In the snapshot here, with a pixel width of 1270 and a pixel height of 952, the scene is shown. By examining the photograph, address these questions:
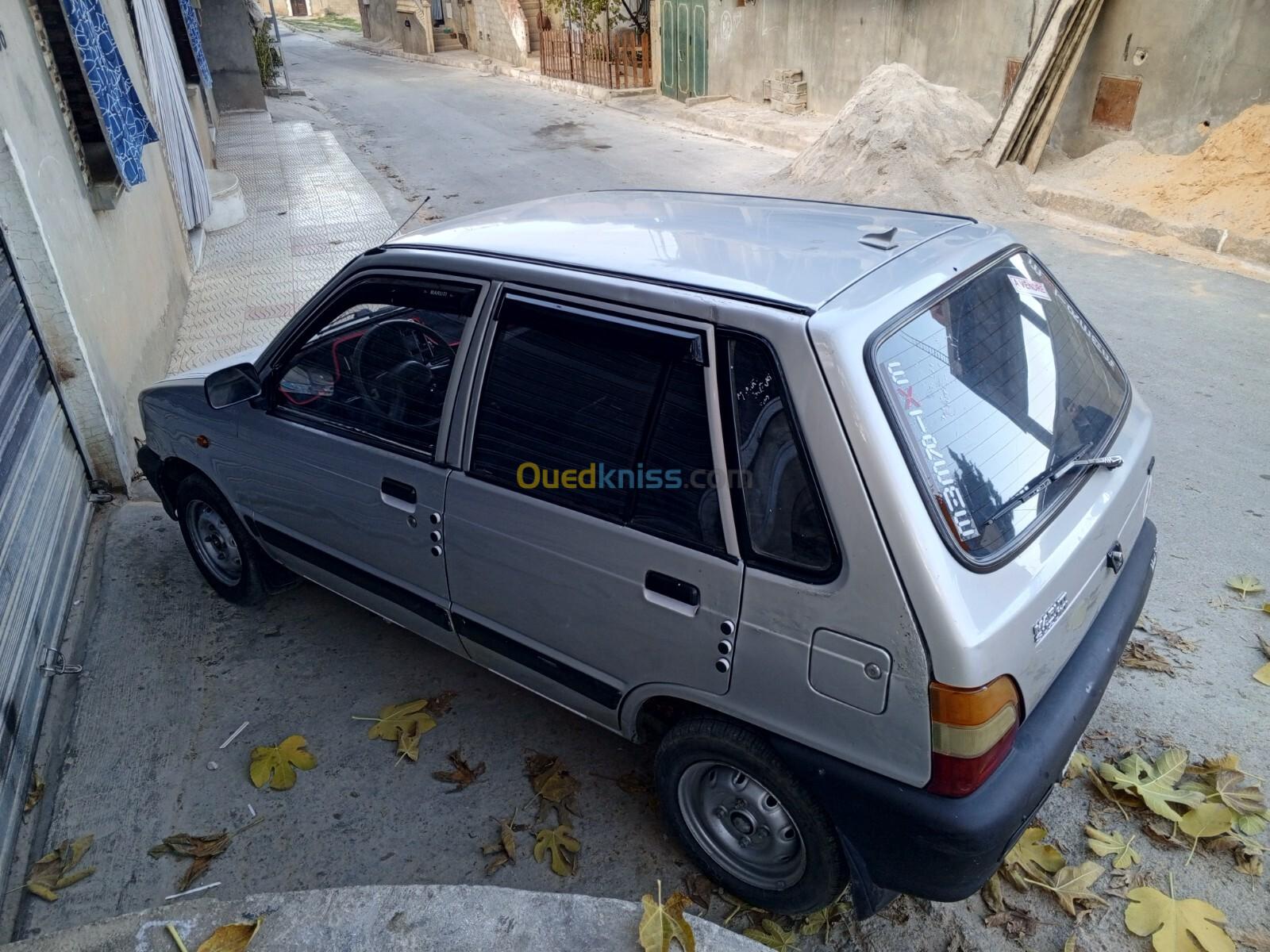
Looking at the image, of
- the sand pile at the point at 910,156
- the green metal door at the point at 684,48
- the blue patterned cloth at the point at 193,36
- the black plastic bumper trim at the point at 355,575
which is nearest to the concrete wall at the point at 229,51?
the blue patterned cloth at the point at 193,36

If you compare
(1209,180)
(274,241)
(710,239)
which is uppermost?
(710,239)

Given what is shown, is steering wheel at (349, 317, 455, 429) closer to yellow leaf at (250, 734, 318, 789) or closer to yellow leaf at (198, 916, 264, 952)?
yellow leaf at (250, 734, 318, 789)

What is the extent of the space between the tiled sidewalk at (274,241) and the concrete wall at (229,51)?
149 inches

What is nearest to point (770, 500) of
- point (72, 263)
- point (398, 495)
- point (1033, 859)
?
point (398, 495)

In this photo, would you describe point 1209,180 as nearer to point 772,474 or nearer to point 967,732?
point 772,474

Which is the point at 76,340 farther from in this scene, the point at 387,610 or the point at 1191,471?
the point at 1191,471

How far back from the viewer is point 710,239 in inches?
110

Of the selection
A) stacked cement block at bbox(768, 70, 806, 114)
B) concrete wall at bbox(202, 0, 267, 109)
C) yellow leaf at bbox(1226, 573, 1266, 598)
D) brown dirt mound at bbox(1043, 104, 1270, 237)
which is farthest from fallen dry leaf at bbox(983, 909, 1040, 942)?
concrete wall at bbox(202, 0, 267, 109)

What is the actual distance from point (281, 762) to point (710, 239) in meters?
2.43

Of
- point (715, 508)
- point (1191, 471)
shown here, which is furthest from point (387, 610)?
point (1191, 471)

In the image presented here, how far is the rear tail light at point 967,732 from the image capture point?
2.04 m

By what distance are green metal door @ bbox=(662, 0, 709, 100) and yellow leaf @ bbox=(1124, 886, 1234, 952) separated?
1938cm

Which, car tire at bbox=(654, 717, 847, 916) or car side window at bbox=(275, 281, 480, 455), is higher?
car side window at bbox=(275, 281, 480, 455)

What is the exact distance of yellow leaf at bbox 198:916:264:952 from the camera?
2.05 meters
